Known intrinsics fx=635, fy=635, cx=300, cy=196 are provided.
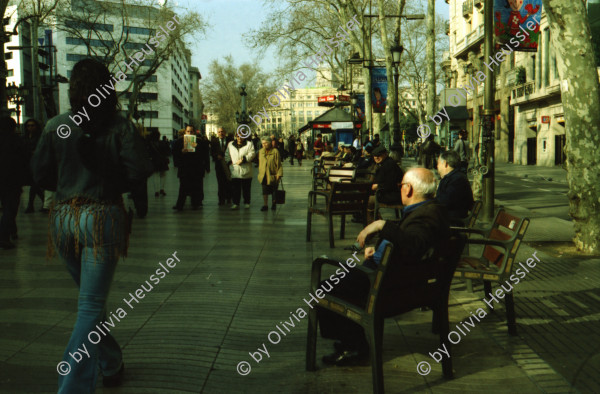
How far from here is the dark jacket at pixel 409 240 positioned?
3512mm

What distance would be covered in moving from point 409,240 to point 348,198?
5.36 meters

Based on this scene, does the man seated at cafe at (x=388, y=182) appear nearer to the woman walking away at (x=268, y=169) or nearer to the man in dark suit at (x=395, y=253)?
the woman walking away at (x=268, y=169)

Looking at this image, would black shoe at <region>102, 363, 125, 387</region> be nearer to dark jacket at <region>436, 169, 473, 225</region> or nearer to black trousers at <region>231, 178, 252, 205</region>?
dark jacket at <region>436, 169, 473, 225</region>

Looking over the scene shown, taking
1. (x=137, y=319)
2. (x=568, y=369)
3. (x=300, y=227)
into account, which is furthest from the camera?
(x=300, y=227)

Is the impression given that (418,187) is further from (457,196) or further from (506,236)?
(457,196)

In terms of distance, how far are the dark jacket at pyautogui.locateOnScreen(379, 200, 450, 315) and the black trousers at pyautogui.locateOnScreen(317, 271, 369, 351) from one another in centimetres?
32

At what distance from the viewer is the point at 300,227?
10492 millimetres

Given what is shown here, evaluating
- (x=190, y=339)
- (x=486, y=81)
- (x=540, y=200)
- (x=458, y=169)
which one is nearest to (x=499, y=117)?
(x=540, y=200)

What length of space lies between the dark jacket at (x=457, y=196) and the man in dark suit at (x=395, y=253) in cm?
244

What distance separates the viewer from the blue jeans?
124 inches

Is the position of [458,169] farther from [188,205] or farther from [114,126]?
[188,205]

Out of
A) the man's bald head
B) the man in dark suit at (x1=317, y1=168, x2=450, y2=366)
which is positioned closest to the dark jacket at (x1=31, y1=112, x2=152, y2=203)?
the man in dark suit at (x1=317, y1=168, x2=450, y2=366)

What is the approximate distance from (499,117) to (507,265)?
4229 cm

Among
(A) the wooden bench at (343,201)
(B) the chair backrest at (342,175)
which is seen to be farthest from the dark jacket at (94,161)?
(B) the chair backrest at (342,175)
